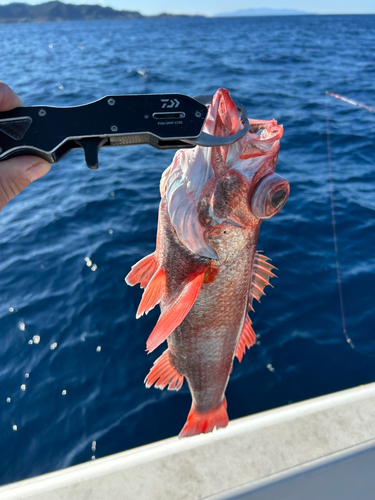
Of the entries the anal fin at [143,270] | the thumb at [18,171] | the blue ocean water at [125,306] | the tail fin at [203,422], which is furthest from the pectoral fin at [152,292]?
the blue ocean water at [125,306]

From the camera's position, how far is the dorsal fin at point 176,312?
6.08 feet

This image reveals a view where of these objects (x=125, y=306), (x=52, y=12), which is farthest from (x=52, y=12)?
(x=125, y=306)

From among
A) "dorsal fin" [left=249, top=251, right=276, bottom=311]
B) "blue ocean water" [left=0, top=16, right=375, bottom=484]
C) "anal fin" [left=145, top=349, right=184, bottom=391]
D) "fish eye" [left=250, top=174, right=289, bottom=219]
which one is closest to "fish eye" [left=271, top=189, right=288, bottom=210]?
"fish eye" [left=250, top=174, right=289, bottom=219]

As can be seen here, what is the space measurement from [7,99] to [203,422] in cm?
250

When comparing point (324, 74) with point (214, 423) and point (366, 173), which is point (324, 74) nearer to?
point (366, 173)

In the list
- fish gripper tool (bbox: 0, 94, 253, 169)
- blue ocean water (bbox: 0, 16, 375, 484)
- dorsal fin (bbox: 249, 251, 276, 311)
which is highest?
fish gripper tool (bbox: 0, 94, 253, 169)

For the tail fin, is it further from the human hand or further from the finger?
the finger

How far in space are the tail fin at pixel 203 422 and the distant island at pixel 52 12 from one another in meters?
176

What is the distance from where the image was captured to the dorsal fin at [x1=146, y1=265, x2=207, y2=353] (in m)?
1.85

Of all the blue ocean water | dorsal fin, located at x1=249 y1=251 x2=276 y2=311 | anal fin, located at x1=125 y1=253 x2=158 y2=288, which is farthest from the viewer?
the blue ocean water

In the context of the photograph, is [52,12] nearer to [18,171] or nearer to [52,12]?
[52,12]

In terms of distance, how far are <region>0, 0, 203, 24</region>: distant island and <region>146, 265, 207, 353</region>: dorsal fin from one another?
176154mm

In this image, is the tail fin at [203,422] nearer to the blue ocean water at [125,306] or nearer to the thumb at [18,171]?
the blue ocean water at [125,306]

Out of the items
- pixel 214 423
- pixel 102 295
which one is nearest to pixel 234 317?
pixel 214 423
